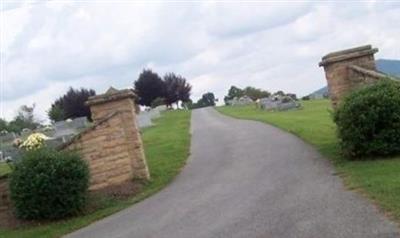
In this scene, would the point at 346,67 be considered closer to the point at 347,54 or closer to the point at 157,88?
the point at 347,54

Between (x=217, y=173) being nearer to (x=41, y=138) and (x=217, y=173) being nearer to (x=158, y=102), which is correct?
(x=41, y=138)

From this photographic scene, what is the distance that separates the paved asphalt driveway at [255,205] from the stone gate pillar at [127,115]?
3.06 feet

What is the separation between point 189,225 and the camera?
31.6 ft

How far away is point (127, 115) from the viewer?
1543 centimetres

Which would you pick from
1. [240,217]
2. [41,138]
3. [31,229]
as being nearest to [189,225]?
[240,217]

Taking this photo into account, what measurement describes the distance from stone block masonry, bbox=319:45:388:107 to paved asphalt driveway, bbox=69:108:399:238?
157cm

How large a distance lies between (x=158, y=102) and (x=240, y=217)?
69.7m

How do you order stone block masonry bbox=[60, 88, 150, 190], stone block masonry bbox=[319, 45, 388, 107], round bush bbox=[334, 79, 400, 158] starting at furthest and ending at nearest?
stone block masonry bbox=[319, 45, 388, 107] → stone block masonry bbox=[60, 88, 150, 190] → round bush bbox=[334, 79, 400, 158]

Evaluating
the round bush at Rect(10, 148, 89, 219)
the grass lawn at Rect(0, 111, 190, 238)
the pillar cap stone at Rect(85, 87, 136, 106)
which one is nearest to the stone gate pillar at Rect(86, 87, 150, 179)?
the pillar cap stone at Rect(85, 87, 136, 106)

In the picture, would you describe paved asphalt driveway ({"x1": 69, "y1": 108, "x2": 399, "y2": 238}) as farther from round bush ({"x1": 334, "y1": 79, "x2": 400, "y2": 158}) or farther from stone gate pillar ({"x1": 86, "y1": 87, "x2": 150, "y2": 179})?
stone gate pillar ({"x1": 86, "y1": 87, "x2": 150, "y2": 179})

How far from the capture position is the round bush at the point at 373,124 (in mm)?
13117

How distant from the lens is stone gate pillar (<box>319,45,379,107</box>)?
15946mm

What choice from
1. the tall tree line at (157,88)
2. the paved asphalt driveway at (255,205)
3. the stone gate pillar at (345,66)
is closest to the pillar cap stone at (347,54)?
the stone gate pillar at (345,66)

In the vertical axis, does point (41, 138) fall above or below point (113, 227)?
above
